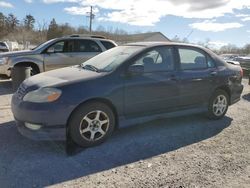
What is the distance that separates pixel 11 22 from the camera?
77.8m

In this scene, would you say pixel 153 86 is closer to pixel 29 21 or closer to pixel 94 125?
pixel 94 125

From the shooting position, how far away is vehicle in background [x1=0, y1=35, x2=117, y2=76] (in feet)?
31.9

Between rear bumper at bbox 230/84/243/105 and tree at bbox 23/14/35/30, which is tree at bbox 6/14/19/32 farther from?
rear bumper at bbox 230/84/243/105

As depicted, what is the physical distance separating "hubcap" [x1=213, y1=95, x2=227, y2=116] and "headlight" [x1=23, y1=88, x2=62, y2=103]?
134 inches

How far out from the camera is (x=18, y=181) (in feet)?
11.7

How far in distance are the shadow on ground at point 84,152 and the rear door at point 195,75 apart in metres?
0.57

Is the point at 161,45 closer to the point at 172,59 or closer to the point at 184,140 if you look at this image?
the point at 172,59

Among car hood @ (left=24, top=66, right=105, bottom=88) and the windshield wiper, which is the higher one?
the windshield wiper

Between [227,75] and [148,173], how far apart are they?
A: 133 inches

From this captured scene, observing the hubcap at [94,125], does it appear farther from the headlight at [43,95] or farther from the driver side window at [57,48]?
the driver side window at [57,48]

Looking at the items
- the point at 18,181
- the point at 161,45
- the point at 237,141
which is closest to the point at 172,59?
the point at 161,45

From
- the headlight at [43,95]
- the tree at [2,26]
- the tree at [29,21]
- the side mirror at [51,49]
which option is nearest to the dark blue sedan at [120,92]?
the headlight at [43,95]

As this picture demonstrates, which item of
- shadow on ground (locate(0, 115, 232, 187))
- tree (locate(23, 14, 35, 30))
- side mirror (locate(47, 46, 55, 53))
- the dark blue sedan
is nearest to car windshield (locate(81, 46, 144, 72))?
the dark blue sedan

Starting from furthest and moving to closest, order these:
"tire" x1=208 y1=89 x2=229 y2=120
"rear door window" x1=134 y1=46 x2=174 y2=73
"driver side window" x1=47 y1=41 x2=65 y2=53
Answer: "driver side window" x1=47 y1=41 x2=65 y2=53 → "tire" x1=208 y1=89 x2=229 y2=120 → "rear door window" x1=134 y1=46 x2=174 y2=73
